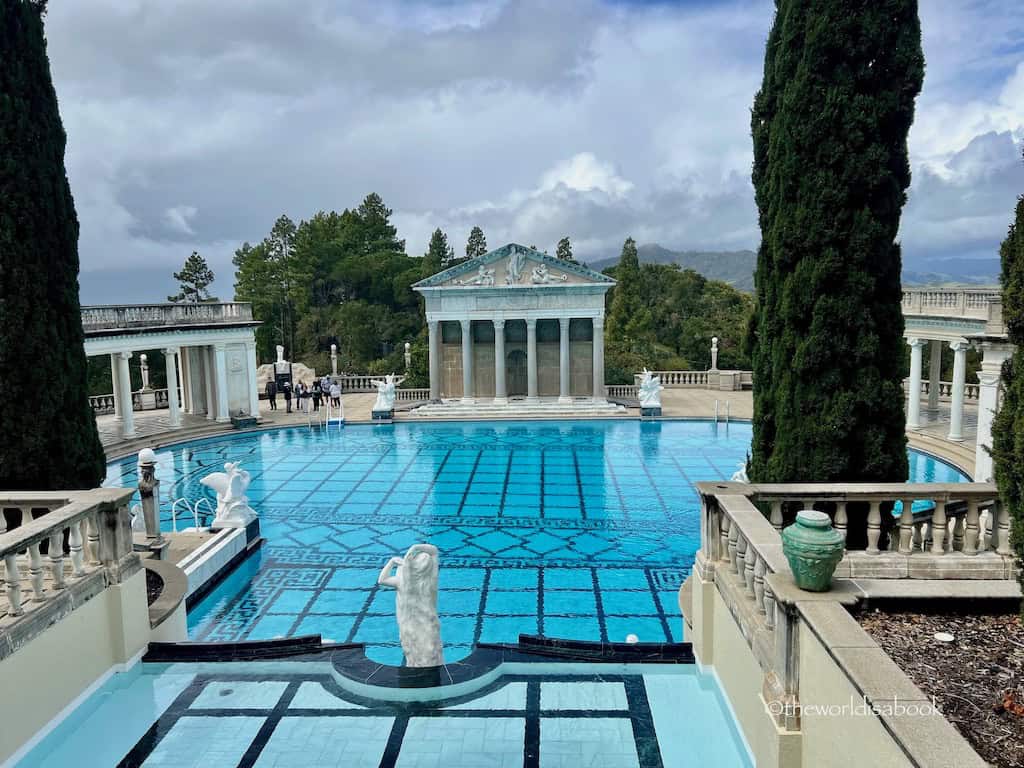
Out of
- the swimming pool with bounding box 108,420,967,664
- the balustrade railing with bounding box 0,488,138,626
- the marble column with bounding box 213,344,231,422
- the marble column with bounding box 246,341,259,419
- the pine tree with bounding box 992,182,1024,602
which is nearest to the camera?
→ the pine tree with bounding box 992,182,1024,602

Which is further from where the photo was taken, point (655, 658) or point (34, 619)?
point (655, 658)

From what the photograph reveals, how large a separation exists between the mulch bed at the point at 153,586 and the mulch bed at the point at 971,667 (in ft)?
24.5

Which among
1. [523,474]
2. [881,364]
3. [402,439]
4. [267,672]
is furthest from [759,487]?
[402,439]

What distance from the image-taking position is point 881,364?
27.9 feet

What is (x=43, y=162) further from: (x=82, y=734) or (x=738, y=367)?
(x=738, y=367)

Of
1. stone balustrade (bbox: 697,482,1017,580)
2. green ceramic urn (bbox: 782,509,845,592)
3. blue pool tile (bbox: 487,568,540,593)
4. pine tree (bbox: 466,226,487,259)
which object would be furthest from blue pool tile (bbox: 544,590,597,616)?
pine tree (bbox: 466,226,487,259)

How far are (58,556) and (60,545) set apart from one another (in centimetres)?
12

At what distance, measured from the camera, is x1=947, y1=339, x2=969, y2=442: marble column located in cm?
2398

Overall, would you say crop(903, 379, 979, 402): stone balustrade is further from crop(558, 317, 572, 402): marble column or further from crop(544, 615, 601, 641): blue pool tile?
crop(544, 615, 601, 641): blue pool tile

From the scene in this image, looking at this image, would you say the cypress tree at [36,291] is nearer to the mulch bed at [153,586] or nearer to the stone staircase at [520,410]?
the mulch bed at [153,586]

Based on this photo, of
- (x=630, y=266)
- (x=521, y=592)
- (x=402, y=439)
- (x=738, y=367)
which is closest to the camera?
(x=521, y=592)

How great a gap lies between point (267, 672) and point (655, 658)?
385cm

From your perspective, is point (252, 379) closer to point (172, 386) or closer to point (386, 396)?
point (172, 386)

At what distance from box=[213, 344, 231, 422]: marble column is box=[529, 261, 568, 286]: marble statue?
13966 mm
